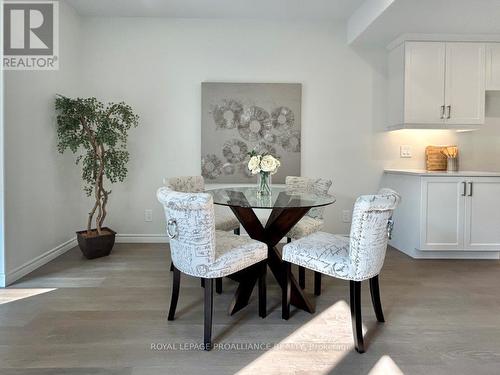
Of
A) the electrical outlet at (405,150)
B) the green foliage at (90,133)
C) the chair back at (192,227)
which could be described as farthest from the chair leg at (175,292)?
the electrical outlet at (405,150)

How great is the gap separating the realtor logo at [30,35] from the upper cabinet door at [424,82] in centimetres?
369

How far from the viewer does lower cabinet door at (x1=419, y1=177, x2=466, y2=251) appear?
3.39m

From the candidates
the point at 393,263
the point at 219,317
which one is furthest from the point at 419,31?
the point at 219,317

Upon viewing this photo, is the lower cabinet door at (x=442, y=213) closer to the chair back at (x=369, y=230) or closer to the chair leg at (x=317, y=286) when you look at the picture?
the chair leg at (x=317, y=286)

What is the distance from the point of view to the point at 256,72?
402cm

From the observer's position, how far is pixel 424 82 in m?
3.59

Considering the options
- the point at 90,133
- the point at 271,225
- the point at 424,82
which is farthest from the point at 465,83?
the point at 90,133

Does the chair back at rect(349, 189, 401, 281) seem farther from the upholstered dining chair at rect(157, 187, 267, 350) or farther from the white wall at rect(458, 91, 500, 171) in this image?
the white wall at rect(458, 91, 500, 171)

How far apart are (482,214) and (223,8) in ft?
11.4

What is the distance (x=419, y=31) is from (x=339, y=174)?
1.71 metres

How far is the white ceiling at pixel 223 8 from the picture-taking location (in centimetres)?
355

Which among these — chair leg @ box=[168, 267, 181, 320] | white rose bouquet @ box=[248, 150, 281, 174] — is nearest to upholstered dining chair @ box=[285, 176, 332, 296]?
white rose bouquet @ box=[248, 150, 281, 174]

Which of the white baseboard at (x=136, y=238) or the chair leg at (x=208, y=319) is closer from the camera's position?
the chair leg at (x=208, y=319)

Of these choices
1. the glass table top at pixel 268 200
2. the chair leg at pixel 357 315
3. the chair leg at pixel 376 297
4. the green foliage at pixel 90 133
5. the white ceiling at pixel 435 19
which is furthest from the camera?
the green foliage at pixel 90 133
